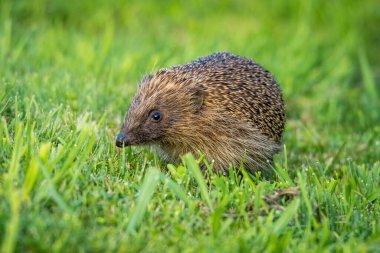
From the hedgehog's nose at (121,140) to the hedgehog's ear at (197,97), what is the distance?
28.0 inches

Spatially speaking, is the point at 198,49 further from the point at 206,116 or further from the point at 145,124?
the point at 145,124

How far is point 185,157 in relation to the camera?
382 cm

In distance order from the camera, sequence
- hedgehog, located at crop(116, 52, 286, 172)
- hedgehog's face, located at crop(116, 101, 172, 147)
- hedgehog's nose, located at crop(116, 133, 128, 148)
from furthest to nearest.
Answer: hedgehog, located at crop(116, 52, 286, 172)
hedgehog's face, located at crop(116, 101, 172, 147)
hedgehog's nose, located at crop(116, 133, 128, 148)

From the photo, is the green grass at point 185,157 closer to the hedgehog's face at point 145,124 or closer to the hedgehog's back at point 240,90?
the hedgehog's face at point 145,124

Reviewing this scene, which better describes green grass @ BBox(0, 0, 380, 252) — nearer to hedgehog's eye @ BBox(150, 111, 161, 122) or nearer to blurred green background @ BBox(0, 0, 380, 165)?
blurred green background @ BBox(0, 0, 380, 165)

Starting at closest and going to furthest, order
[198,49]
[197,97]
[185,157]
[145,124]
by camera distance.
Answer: [185,157]
[145,124]
[197,97]
[198,49]

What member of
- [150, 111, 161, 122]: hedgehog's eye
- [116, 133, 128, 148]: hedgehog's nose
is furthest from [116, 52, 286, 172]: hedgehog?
[116, 133, 128, 148]: hedgehog's nose

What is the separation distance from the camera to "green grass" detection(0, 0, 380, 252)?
323 cm

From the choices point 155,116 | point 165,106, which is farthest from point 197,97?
point 155,116

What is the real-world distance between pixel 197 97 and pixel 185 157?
4.92 ft

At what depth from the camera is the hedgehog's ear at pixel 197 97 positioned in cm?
524

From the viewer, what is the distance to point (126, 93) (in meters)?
6.40

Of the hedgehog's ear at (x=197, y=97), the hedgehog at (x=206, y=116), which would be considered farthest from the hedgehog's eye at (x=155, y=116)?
the hedgehog's ear at (x=197, y=97)

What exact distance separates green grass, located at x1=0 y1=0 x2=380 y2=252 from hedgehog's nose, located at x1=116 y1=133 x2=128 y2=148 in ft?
0.24
